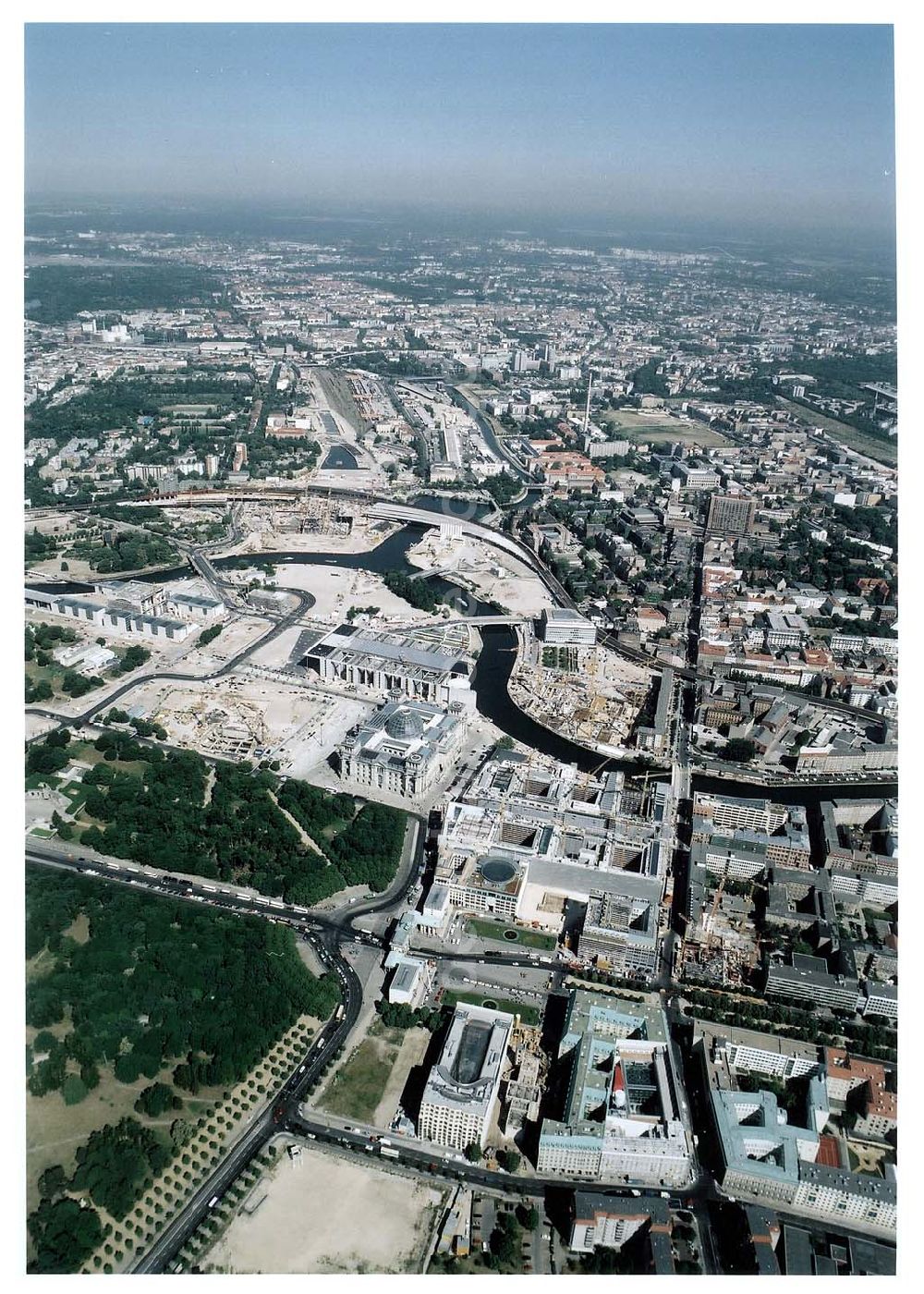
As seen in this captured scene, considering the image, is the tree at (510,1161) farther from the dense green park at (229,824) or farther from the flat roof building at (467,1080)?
the dense green park at (229,824)

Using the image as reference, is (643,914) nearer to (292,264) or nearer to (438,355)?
Answer: (438,355)

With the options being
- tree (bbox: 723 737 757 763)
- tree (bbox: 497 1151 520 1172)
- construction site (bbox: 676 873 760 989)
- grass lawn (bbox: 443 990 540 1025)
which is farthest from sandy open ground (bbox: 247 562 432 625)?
tree (bbox: 497 1151 520 1172)

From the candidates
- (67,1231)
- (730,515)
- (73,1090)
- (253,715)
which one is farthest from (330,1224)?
(730,515)

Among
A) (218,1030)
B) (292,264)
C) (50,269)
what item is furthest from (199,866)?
(292,264)

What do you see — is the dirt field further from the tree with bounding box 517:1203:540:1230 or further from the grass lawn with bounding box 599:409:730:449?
the grass lawn with bounding box 599:409:730:449

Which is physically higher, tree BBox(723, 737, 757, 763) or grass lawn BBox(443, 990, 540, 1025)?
tree BBox(723, 737, 757, 763)

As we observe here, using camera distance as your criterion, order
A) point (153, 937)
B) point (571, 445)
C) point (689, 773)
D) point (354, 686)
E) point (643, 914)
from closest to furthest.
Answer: point (153, 937) < point (643, 914) < point (689, 773) < point (354, 686) < point (571, 445)
